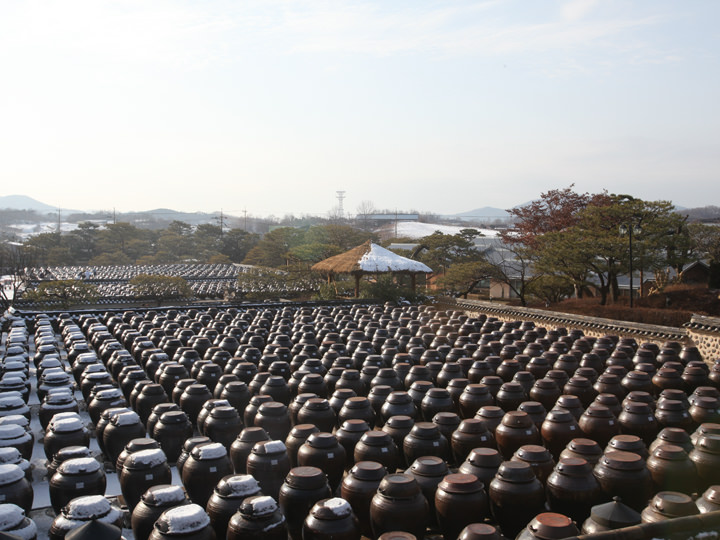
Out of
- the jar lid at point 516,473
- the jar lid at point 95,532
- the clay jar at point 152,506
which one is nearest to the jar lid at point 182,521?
the jar lid at point 95,532

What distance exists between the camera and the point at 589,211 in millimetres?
30422

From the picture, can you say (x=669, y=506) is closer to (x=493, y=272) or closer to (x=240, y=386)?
(x=240, y=386)

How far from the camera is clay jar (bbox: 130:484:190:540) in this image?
801cm

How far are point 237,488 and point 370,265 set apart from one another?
2676 centimetres

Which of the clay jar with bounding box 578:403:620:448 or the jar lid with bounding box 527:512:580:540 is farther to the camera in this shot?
the clay jar with bounding box 578:403:620:448

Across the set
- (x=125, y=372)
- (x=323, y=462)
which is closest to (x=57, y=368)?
(x=125, y=372)

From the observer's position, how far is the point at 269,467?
31.6ft

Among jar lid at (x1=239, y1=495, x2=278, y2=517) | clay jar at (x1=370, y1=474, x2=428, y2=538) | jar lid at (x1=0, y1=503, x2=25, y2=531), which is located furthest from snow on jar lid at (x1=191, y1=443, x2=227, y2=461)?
clay jar at (x1=370, y1=474, x2=428, y2=538)

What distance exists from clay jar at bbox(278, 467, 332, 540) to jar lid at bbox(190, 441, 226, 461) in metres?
1.40

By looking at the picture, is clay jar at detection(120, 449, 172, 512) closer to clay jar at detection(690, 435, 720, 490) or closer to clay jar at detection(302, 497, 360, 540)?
clay jar at detection(302, 497, 360, 540)

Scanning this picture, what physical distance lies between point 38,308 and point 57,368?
20.8 m

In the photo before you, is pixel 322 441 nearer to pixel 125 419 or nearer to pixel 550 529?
pixel 125 419

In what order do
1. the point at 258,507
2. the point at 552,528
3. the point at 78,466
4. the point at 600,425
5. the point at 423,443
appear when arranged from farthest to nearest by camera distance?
the point at 600,425 → the point at 423,443 → the point at 78,466 → the point at 258,507 → the point at 552,528

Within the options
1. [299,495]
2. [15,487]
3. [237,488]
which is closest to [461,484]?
[299,495]
